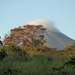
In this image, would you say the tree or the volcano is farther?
the volcano

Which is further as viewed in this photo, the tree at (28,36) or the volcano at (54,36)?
the volcano at (54,36)

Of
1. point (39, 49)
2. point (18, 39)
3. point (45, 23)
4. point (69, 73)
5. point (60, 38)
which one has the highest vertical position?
point (45, 23)

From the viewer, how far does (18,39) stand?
1741 inches

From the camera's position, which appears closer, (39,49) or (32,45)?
(39,49)

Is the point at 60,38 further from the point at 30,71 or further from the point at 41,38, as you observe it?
the point at 30,71

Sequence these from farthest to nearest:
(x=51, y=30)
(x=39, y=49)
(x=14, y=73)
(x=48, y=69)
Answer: (x=51, y=30) < (x=39, y=49) < (x=48, y=69) < (x=14, y=73)

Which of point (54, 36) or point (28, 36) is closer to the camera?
point (28, 36)

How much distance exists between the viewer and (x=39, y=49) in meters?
36.6

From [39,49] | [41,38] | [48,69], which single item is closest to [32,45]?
[41,38]

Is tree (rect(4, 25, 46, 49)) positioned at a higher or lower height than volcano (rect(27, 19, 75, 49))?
lower

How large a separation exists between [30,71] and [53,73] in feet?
3.63

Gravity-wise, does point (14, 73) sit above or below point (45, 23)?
below

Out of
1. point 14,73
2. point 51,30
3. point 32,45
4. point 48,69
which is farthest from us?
point 51,30

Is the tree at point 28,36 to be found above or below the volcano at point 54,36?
below
